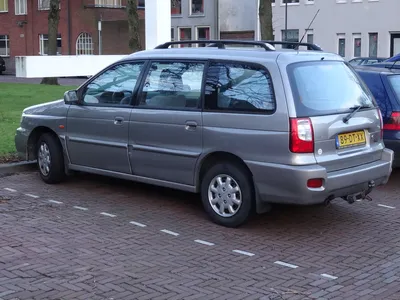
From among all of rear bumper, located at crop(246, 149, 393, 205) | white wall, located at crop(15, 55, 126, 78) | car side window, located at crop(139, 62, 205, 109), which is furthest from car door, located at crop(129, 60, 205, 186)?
white wall, located at crop(15, 55, 126, 78)

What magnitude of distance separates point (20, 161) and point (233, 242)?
4.82m

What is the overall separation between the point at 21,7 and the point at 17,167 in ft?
159

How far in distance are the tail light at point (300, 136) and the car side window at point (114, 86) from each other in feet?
7.73

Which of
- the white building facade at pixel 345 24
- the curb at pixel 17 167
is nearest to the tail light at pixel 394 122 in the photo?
the curb at pixel 17 167

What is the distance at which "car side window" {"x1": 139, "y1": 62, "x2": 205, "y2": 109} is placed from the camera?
7910 millimetres

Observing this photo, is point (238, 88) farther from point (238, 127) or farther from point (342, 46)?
point (342, 46)

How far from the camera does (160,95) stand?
827 cm

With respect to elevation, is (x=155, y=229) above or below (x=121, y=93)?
below

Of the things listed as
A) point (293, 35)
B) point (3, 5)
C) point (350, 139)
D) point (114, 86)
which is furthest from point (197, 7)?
point (350, 139)

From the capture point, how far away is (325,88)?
7480mm

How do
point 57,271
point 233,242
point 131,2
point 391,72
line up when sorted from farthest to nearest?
point 131,2
point 391,72
point 233,242
point 57,271

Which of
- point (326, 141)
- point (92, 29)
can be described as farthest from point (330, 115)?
point (92, 29)

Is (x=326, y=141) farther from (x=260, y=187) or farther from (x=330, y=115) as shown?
(x=260, y=187)

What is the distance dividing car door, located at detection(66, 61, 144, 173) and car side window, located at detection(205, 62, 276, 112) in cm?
120
